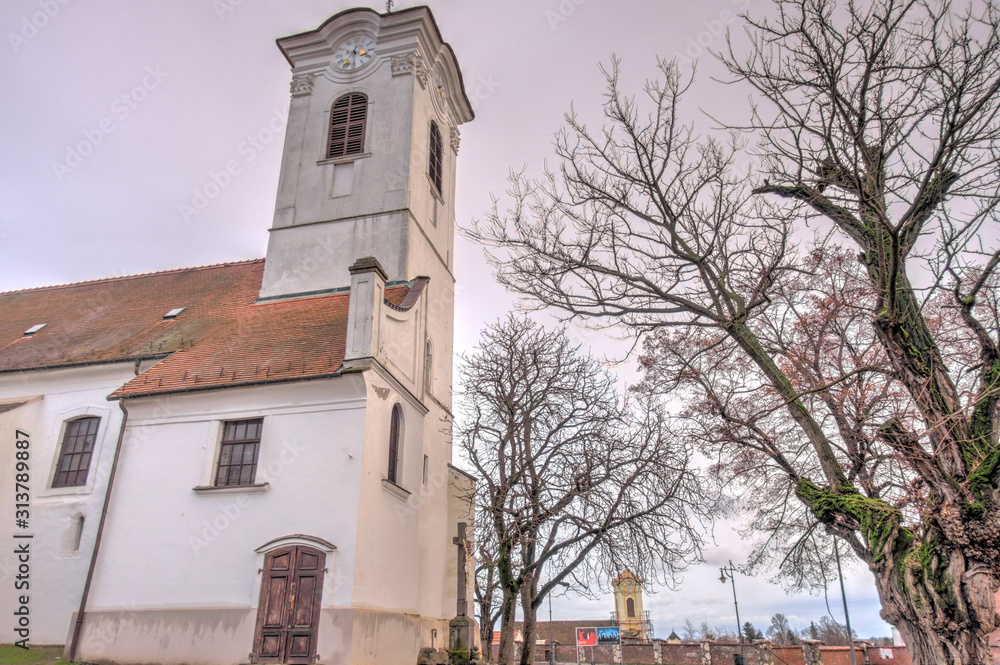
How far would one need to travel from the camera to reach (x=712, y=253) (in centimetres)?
931

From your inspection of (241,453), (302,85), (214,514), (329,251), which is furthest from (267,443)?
(302,85)

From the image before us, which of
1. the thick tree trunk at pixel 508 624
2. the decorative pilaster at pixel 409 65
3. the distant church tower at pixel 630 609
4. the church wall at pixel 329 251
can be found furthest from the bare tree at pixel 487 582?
the distant church tower at pixel 630 609

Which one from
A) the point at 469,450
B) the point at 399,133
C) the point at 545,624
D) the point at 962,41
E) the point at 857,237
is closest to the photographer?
Result: the point at 962,41

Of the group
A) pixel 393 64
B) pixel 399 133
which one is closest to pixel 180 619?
pixel 399 133

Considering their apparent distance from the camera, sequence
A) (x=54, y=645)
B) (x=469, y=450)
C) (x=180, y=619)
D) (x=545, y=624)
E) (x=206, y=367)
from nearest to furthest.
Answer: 1. (x=180, y=619)
2. (x=54, y=645)
3. (x=206, y=367)
4. (x=469, y=450)
5. (x=545, y=624)

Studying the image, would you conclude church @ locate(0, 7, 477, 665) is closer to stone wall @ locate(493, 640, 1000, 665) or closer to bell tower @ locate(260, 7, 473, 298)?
bell tower @ locate(260, 7, 473, 298)

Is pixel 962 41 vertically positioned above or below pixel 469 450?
above

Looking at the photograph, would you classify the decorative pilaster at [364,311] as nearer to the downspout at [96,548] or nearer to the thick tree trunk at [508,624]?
the downspout at [96,548]

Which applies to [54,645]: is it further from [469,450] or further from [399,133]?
[399,133]

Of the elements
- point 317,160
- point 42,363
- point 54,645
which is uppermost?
point 317,160

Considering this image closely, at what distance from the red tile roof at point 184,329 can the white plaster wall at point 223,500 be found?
63 centimetres

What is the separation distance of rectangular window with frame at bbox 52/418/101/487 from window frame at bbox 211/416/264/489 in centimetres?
384

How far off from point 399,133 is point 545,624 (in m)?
66.7

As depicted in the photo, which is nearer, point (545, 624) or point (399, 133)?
point (399, 133)
